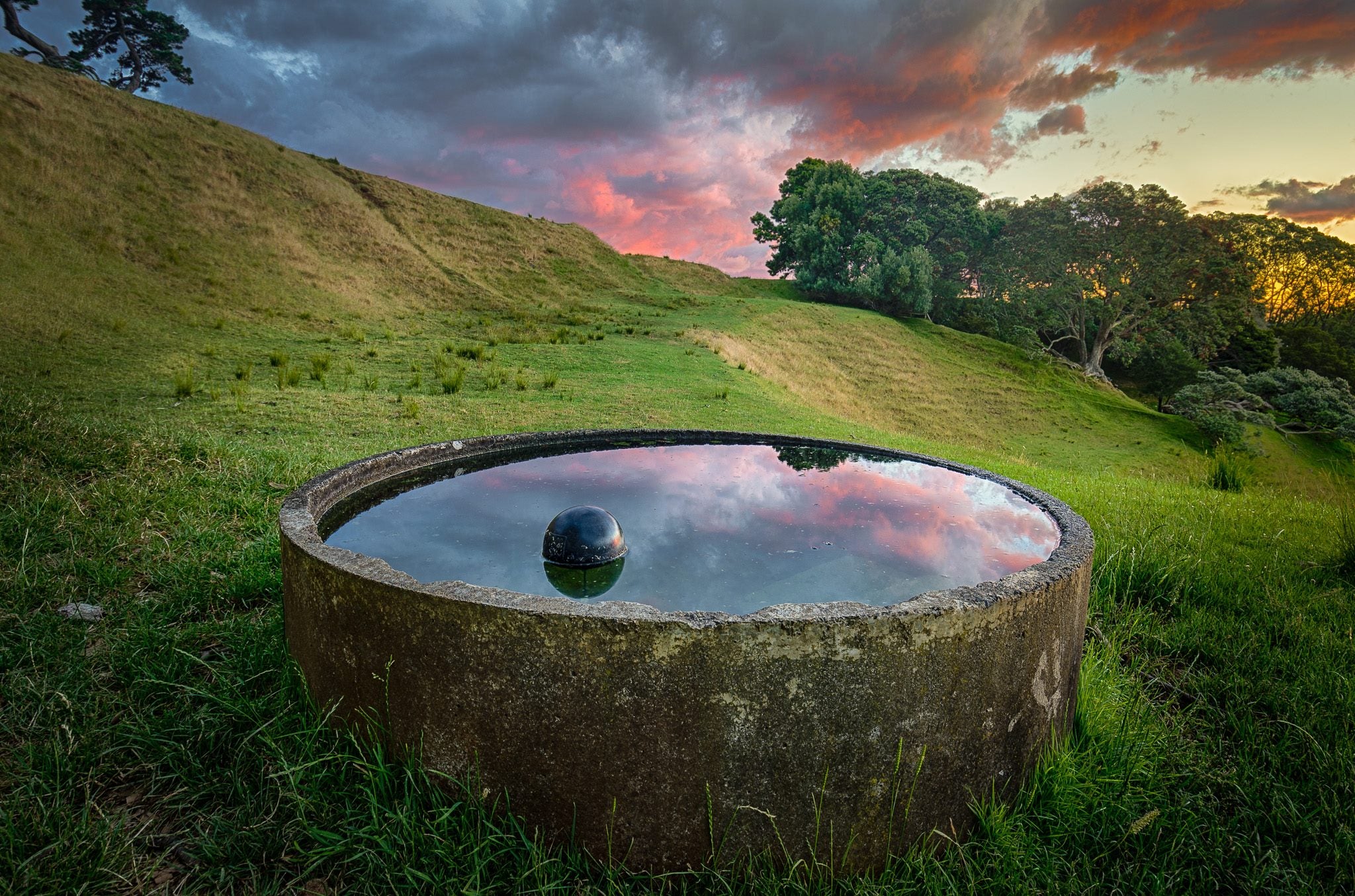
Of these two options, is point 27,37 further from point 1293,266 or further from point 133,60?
point 1293,266

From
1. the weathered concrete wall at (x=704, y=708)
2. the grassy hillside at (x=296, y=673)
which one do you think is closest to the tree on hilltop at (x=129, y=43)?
the grassy hillside at (x=296, y=673)

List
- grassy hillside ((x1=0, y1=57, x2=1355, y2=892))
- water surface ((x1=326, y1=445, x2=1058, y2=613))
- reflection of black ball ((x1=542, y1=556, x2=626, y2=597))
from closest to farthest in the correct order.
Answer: grassy hillside ((x1=0, y1=57, x2=1355, y2=892)) < reflection of black ball ((x1=542, y1=556, x2=626, y2=597)) < water surface ((x1=326, y1=445, x2=1058, y2=613))

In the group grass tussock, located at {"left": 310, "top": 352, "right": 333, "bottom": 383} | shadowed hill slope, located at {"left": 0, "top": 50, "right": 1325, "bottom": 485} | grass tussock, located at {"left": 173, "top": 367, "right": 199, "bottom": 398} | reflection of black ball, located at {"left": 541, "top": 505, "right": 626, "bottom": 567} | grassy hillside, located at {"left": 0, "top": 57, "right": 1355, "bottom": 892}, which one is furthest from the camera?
shadowed hill slope, located at {"left": 0, "top": 50, "right": 1325, "bottom": 485}

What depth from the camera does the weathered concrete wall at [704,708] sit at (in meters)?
2.16

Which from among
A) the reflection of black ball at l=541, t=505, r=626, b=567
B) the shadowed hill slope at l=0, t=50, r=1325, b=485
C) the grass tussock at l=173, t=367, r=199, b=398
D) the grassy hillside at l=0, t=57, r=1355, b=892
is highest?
the shadowed hill slope at l=0, t=50, r=1325, b=485

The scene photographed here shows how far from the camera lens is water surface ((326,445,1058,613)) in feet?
10.3

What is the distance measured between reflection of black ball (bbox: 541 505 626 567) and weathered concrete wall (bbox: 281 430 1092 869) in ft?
3.02

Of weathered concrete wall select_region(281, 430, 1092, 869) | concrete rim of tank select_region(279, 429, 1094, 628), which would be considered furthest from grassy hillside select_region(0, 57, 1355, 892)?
concrete rim of tank select_region(279, 429, 1094, 628)

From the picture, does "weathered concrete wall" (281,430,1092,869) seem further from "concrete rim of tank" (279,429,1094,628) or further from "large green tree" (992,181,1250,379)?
"large green tree" (992,181,1250,379)

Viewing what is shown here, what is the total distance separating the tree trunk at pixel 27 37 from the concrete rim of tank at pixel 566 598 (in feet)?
133

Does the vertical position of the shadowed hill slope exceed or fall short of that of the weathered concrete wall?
it exceeds it

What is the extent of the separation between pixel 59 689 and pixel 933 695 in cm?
382

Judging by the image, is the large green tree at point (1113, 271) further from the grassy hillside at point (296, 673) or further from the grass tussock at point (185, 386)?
the grass tussock at point (185, 386)

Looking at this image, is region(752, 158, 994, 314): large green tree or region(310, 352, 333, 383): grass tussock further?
region(752, 158, 994, 314): large green tree
